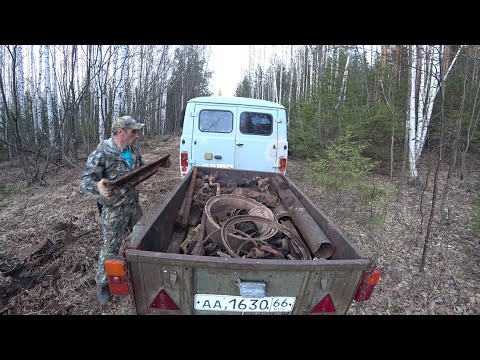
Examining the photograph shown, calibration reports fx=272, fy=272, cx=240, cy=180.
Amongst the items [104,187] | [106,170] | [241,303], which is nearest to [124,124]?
[106,170]

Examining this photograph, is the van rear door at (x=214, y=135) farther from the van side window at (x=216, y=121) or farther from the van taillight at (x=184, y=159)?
the van taillight at (x=184, y=159)

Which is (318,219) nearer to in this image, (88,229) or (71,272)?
(71,272)

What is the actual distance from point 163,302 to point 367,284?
55.7 inches

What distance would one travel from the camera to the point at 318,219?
2.75 meters

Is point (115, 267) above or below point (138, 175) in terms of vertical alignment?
below

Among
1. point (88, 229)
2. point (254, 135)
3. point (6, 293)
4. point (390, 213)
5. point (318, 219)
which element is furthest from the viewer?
point (390, 213)

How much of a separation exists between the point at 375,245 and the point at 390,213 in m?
1.81

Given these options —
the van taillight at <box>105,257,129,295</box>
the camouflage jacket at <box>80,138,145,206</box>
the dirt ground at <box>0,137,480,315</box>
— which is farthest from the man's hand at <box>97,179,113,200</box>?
the dirt ground at <box>0,137,480,315</box>

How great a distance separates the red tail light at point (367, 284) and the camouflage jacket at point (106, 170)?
89.3 inches

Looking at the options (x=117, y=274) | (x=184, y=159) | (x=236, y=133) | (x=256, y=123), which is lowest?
(x=184, y=159)

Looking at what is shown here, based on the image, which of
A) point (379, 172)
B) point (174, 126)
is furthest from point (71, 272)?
point (174, 126)

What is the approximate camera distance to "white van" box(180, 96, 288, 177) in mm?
5281

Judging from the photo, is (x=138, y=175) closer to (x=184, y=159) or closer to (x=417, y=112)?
(x=184, y=159)

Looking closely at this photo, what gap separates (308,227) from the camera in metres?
2.63
